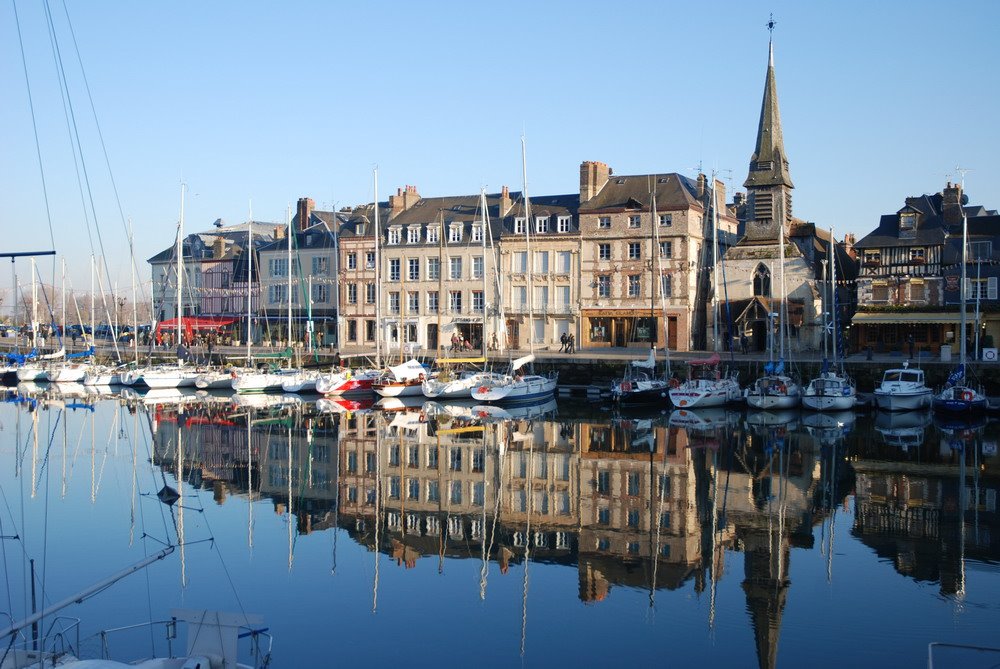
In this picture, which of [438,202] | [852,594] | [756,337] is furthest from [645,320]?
[852,594]

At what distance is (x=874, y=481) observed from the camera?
27281 millimetres

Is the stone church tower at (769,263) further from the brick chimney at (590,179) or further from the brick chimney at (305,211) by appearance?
the brick chimney at (305,211)

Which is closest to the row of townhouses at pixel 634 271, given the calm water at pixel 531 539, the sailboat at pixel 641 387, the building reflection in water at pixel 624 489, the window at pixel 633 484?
the sailboat at pixel 641 387

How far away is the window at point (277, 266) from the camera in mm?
73250

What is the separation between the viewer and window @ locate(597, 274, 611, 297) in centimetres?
6109

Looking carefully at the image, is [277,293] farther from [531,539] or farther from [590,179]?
[531,539]

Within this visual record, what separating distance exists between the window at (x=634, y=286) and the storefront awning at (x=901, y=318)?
12.8m

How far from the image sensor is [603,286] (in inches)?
2408

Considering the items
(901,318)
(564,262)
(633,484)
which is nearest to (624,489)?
(633,484)

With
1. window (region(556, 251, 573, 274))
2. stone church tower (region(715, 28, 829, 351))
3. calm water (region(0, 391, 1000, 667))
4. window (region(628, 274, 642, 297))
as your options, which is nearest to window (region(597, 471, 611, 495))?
calm water (region(0, 391, 1000, 667))

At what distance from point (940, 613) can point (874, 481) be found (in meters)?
12.0

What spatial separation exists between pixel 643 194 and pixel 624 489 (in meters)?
37.0

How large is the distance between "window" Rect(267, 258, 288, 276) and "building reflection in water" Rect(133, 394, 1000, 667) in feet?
107

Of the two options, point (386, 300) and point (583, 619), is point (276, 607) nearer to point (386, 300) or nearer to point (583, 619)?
point (583, 619)
